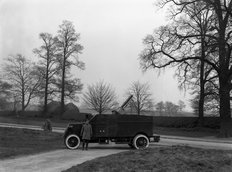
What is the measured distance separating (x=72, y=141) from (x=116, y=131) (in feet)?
7.46

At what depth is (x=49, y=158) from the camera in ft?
47.4

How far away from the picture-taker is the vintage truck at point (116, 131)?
63.3ft

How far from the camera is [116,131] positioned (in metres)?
19.3

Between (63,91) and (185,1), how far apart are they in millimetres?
36078

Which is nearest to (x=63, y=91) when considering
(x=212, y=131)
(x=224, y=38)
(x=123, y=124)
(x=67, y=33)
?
(x=67, y=33)

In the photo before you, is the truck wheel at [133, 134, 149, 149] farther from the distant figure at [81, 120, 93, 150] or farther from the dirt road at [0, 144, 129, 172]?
the dirt road at [0, 144, 129, 172]

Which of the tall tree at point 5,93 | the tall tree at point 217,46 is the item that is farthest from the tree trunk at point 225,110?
the tall tree at point 5,93

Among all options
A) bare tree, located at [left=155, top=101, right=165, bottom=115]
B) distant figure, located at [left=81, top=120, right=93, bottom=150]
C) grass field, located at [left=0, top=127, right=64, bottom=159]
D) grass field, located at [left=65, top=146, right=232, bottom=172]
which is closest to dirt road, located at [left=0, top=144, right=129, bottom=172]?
grass field, located at [left=0, top=127, right=64, bottom=159]

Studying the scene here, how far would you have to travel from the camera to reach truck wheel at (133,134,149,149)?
19.4 meters

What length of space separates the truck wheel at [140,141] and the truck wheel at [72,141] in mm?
2838

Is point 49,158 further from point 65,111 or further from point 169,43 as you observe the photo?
point 65,111

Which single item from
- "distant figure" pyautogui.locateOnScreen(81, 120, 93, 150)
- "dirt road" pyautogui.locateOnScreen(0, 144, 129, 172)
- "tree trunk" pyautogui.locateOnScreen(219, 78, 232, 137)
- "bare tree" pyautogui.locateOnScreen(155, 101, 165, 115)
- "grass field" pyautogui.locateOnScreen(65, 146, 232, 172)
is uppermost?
"bare tree" pyautogui.locateOnScreen(155, 101, 165, 115)

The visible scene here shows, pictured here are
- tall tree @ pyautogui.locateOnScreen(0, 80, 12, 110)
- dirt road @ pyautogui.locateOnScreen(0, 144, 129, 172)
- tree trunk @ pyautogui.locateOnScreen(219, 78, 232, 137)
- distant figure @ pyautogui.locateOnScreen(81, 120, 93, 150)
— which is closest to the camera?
dirt road @ pyautogui.locateOnScreen(0, 144, 129, 172)

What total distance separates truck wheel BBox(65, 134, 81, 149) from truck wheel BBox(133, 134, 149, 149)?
9.31 ft
